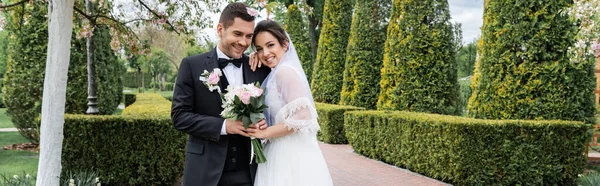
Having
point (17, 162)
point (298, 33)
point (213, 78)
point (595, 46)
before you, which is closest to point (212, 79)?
point (213, 78)

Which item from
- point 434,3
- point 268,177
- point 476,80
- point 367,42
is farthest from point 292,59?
point 367,42

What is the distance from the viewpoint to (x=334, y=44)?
47.5 ft

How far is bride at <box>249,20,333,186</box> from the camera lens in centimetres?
283

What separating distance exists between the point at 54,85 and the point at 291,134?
8.46ft

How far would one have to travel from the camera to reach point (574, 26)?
7094mm

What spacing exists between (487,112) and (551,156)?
125cm

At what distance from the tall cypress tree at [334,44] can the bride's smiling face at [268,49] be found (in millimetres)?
11591

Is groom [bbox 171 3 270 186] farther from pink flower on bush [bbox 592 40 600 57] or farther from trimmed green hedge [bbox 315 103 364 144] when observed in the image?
trimmed green hedge [bbox 315 103 364 144]

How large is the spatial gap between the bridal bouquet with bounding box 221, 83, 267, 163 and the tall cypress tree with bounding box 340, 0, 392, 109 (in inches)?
402

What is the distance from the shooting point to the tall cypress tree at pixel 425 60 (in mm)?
9453

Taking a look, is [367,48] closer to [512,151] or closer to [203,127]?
[512,151]

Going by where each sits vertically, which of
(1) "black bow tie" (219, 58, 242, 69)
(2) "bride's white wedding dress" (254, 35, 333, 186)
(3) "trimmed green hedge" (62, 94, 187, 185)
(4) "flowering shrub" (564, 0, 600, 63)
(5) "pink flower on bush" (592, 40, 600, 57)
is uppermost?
(4) "flowering shrub" (564, 0, 600, 63)

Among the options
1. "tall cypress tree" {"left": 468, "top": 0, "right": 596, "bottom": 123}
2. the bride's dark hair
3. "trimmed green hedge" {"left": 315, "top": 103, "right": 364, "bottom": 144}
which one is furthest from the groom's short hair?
"trimmed green hedge" {"left": 315, "top": 103, "right": 364, "bottom": 144}

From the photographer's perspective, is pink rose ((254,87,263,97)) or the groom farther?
the groom
